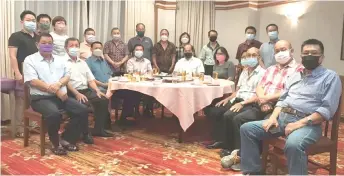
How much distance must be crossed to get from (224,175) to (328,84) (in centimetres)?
112

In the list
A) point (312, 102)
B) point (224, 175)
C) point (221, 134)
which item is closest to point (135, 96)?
point (221, 134)

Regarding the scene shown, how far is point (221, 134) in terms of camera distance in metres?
3.78

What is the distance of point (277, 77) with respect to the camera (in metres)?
3.23

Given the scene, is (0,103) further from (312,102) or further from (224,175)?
(312,102)

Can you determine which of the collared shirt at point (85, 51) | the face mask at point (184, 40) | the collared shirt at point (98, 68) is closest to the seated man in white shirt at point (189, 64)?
the face mask at point (184, 40)

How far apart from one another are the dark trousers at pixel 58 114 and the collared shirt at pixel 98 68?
0.84 m

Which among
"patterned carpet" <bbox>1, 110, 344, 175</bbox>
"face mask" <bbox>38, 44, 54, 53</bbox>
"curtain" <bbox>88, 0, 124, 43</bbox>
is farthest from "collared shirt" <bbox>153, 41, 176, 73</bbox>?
"face mask" <bbox>38, 44, 54, 53</bbox>

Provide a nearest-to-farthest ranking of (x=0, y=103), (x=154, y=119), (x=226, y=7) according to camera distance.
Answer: (x=0, y=103), (x=154, y=119), (x=226, y=7)

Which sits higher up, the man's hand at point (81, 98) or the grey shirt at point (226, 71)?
the grey shirt at point (226, 71)

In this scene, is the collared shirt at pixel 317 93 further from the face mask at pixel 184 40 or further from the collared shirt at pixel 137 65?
the face mask at pixel 184 40

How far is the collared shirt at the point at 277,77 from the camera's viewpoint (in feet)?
10.4

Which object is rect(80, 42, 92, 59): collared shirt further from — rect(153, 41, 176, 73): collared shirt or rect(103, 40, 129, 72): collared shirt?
rect(153, 41, 176, 73): collared shirt

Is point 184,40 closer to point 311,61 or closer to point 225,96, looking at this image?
point 225,96

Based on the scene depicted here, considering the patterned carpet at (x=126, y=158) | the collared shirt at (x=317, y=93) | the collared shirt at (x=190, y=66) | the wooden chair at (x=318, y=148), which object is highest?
the collared shirt at (x=190, y=66)
